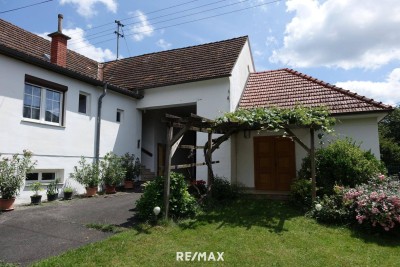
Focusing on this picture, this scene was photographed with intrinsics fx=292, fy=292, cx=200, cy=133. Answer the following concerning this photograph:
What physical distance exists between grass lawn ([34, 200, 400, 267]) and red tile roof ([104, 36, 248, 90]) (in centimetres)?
678

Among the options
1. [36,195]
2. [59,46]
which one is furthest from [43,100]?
[36,195]

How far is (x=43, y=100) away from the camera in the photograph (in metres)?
10.2

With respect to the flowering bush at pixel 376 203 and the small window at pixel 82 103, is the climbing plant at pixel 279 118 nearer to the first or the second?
the flowering bush at pixel 376 203

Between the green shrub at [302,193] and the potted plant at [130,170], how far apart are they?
707 centimetres

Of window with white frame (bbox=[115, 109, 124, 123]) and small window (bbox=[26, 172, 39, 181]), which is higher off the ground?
window with white frame (bbox=[115, 109, 124, 123])

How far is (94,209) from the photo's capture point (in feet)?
28.9

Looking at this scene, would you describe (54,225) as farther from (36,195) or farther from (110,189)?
(110,189)

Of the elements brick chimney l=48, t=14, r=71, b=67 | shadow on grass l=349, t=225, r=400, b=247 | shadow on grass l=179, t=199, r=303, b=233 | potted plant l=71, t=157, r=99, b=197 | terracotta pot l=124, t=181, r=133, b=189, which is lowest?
shadow on grass l=349, t=225, r=400, b=247

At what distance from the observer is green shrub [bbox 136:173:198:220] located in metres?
7.58

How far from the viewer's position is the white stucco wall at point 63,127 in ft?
29.4

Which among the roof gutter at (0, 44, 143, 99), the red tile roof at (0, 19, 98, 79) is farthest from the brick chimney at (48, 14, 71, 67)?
the roof gutter at (0, 44, 143, 99)

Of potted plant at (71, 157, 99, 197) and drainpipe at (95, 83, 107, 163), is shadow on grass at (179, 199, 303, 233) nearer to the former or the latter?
potted plant at (71, 157, 99, 197)

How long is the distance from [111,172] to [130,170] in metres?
1.33

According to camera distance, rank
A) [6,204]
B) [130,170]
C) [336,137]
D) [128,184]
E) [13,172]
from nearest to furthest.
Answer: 1. [6,204]
2. [13,172]
3. [336,137]
4. [128,184]
5. [130,170]
